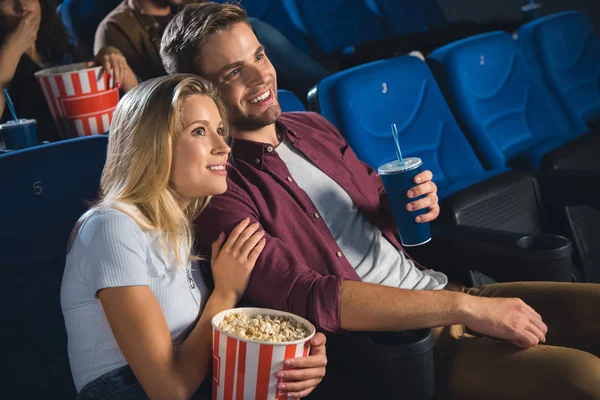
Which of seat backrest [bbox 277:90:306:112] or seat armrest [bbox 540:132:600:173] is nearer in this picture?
seat backrest [bbox 277:90:306:112]

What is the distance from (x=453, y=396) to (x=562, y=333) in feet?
0.94

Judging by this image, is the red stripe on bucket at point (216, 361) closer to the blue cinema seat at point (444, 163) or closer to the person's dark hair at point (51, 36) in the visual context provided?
the blue cinema seat at point (444, 163)

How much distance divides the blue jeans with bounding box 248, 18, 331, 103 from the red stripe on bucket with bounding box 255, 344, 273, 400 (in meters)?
2.15

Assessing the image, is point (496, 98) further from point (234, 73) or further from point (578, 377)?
point (578, 377)

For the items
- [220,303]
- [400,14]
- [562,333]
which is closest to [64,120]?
[220,303]

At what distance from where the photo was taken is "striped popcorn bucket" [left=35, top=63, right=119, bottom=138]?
1769 millimetres

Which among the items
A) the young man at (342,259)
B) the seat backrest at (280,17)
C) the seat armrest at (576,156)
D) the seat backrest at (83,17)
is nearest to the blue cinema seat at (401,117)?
the seat armrest at (576,156)

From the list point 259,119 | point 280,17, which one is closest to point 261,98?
point 259,119

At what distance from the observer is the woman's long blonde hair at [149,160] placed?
1.29 metres

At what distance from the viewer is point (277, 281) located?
4.38ft

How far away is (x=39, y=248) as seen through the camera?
1.45 metres

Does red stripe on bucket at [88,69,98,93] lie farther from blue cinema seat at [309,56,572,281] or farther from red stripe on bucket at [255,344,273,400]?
red stripe on bucket at [255,344,273,400]

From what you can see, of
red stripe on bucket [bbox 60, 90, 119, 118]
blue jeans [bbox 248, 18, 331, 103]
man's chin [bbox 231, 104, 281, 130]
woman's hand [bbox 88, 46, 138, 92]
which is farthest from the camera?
blue jeans [bbox 248, 18, 331, 103]

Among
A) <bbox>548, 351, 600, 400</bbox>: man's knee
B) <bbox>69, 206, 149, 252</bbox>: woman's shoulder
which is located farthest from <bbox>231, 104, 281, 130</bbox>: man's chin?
<bbox>548, 351, 600, 400</bbox>: man's knee
